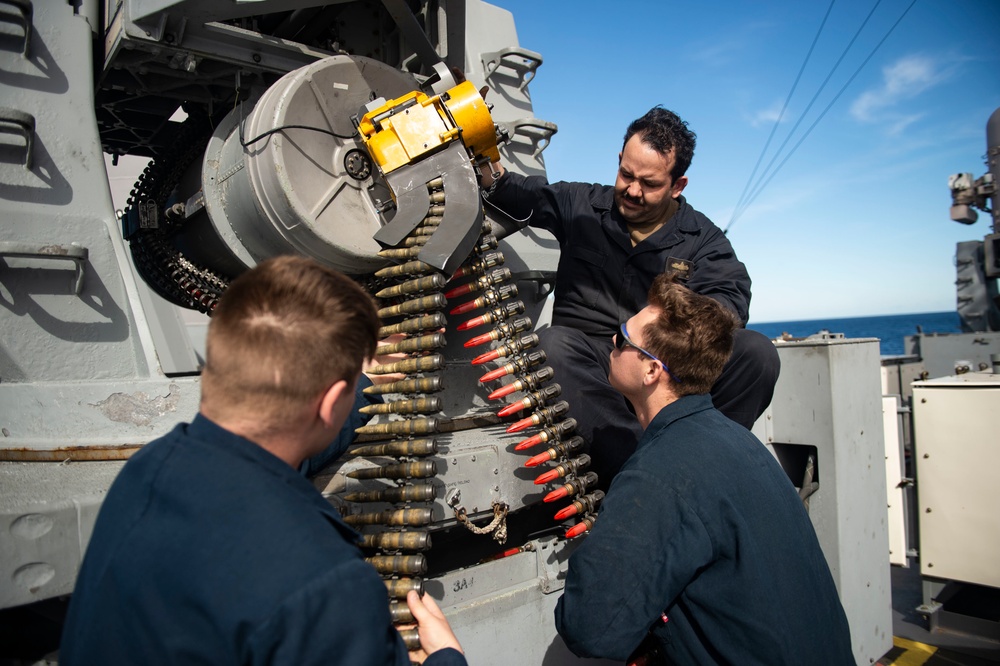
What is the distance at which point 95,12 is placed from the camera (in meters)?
2.92

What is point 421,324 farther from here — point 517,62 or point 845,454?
point 845,454

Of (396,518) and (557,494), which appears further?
(557,494)

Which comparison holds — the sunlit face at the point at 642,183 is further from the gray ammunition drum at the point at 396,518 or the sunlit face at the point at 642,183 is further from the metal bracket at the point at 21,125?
the metal bracket at the point at 21,125

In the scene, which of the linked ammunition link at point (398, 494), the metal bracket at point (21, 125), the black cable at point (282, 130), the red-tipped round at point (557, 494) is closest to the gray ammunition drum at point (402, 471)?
the linked ammunition link at point (398, 494)

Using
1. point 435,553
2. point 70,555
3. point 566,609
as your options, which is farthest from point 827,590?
point 70,555

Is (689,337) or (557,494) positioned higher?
(689,337)

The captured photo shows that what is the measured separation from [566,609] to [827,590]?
2.62 ft

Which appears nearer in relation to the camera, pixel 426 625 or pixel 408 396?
pixel 426 625

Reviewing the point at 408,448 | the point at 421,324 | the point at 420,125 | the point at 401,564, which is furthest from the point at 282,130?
the point at 401,564

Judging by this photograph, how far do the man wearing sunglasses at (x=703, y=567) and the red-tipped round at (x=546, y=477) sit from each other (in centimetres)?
51

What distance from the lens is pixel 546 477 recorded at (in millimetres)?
2658

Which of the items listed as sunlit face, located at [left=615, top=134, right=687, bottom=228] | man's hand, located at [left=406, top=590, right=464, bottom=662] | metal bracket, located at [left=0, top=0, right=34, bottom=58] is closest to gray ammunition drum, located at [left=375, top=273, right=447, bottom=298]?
man's hand, located at [left=406, top=590, right=464, bottom=662]

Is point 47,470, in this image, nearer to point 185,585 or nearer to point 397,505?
point 397,505

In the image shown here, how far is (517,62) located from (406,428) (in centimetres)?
286
